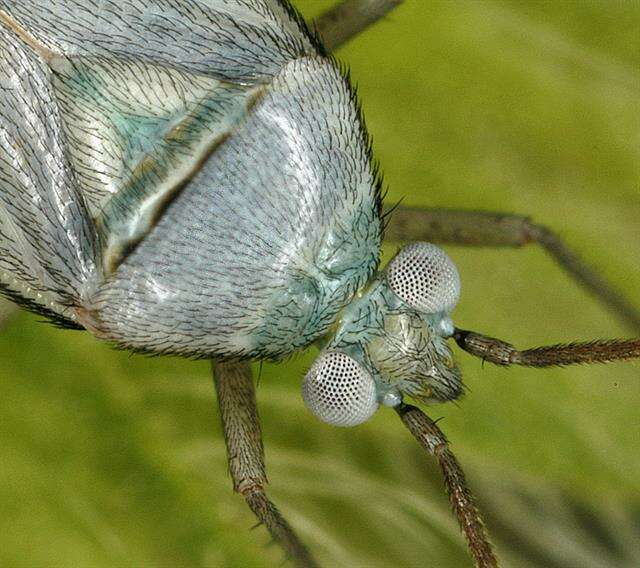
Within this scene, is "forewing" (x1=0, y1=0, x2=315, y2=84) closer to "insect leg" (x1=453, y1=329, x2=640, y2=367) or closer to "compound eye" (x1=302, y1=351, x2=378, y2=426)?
"compound eye" (x1=302, y1=351, x2=378, y2=426)

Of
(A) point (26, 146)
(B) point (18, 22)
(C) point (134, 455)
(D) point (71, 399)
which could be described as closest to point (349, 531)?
(C) point (134, 455)

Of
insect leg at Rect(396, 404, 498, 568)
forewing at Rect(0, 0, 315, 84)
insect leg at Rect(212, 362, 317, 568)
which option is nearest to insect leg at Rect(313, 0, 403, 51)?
forewing at Rect(0, 0, 315, 84)

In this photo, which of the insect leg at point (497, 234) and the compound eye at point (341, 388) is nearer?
the compound eye at point (341, 388)

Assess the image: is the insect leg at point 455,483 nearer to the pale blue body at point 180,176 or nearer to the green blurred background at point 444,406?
the pale blue body at point 180,176

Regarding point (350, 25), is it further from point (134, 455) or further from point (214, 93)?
point (134, 455)

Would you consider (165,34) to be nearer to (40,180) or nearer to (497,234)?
(40,180)

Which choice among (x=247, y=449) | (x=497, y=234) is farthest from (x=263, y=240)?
(x=497, y=234)

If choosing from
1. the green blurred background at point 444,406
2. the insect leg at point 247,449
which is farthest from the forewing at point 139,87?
the green blurred background at point 444,406
